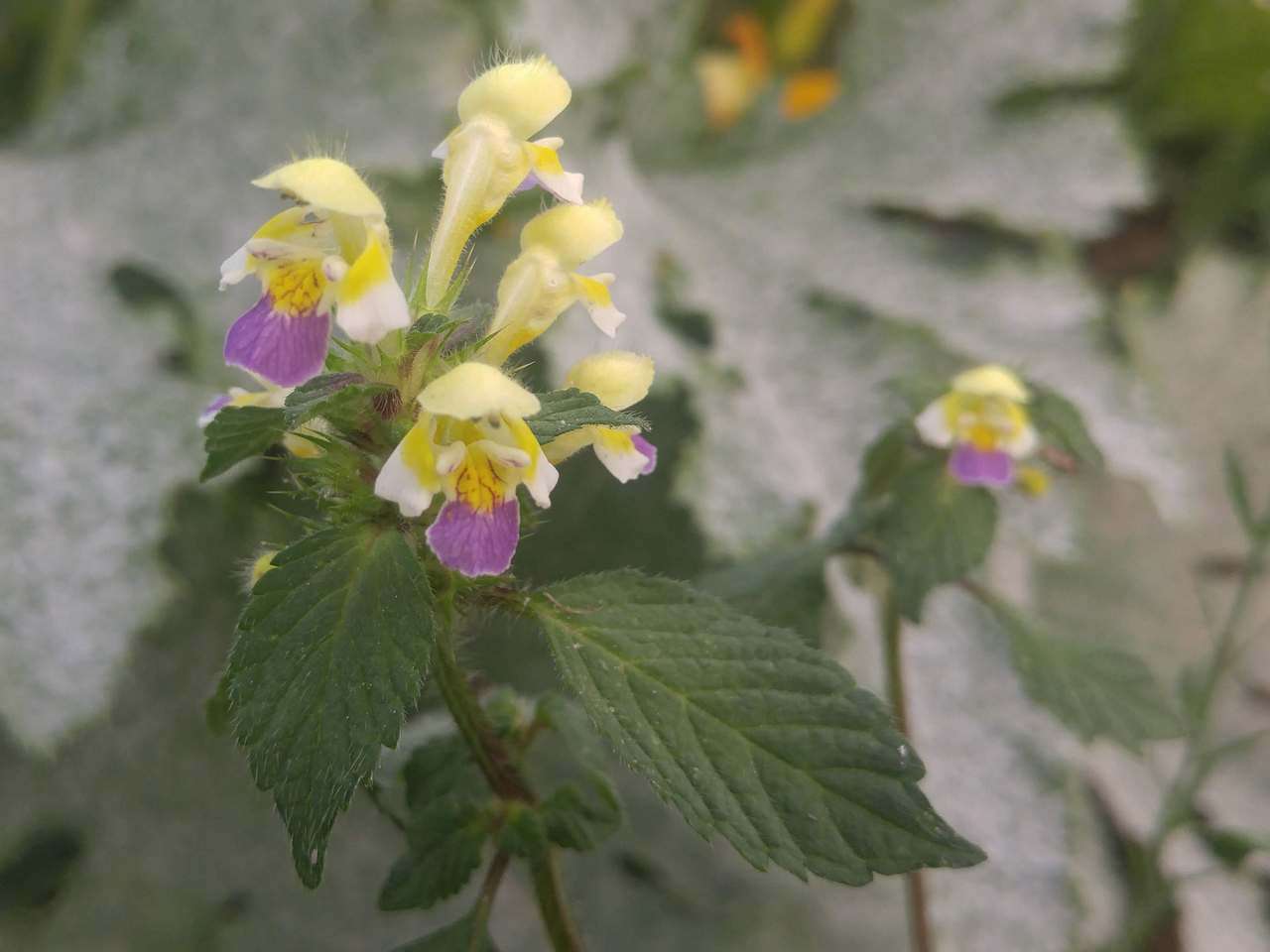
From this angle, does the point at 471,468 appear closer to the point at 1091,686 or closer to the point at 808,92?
the point at 1091,686

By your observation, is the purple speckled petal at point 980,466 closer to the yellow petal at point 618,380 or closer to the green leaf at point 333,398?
the yellow petal at point 618,380

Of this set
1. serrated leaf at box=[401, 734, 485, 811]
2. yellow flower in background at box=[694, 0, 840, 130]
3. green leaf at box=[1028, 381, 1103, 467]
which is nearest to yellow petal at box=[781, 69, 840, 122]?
yellow flower in background at box=[694, 0, 840, 130]

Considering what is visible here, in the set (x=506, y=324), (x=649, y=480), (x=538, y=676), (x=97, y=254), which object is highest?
(x=506, y=324)

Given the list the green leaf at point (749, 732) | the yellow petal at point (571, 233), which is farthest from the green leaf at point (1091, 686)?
the yellow petal at point (571, 233)

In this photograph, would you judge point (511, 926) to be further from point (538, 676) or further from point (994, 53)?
point (994, 53)

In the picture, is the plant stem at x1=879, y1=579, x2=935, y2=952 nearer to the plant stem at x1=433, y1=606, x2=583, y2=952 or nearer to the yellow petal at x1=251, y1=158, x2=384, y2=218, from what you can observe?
the plant stem at x1=433, y1=606, x2=583, y2=952

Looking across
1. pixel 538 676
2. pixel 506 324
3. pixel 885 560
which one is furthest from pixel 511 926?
pixel 506 324
